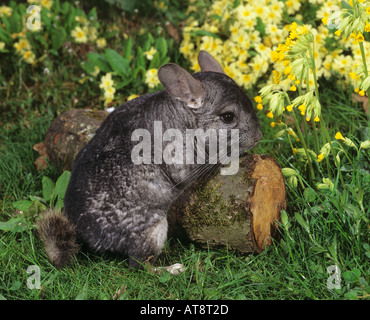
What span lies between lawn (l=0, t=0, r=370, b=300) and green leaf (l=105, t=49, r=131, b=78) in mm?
12

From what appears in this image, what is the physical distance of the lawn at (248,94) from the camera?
2.80m

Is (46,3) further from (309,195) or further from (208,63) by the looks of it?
(309,195)

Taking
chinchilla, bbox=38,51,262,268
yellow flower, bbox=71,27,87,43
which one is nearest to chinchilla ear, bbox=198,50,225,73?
chinchilla, bbox=38,51,262,268

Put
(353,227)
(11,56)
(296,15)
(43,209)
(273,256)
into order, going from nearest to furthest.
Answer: (353,227) < (273,256) < (43,209) < (296,15) < (11,56)

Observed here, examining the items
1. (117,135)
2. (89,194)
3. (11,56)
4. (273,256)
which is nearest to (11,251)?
(89,194)

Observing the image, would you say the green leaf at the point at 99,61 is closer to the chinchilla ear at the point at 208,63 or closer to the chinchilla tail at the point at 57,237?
the chinchilla ear at the point at 208,63

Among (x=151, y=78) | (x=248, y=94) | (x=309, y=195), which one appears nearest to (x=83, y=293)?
(x=309, y=195)

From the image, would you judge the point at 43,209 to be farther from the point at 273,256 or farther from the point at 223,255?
the point at 273,256

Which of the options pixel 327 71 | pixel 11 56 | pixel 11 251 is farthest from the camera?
pixel 11 56

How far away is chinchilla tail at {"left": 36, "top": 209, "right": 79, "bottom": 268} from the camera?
3.01 meters

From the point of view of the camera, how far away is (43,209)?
3566 millimetres

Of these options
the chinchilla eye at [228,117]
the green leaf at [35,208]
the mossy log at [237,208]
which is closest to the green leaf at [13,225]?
the green leaf at [35,208]

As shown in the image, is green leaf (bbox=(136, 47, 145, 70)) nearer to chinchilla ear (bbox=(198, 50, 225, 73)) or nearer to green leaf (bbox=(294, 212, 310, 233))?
chinchilla ear (bbox=(198, 50, 225, 73))

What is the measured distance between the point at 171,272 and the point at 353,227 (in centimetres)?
116
